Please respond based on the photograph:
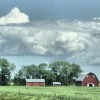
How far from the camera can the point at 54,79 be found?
502 ft

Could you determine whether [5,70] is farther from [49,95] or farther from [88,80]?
[49,95]

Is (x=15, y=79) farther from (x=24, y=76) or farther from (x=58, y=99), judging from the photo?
(x=58, y=99)

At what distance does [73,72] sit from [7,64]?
2706 centimetres

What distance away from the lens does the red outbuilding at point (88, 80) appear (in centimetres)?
13610

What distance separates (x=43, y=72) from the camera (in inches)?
6294

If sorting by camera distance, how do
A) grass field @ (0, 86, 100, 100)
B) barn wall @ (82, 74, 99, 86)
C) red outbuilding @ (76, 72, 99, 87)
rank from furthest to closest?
barn wall @ (82, 74, 99, 86)
red outbuilding @ (76, 72, 99, 87)
grass field @ (0, 86, 100, 100)

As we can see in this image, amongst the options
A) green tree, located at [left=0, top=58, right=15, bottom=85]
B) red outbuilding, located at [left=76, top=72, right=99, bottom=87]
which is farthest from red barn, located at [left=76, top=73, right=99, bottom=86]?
green tree, located at [left=0, top=58, right=15, bottom=85]

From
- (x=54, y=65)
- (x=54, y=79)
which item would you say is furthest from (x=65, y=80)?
(x=54, y=65)

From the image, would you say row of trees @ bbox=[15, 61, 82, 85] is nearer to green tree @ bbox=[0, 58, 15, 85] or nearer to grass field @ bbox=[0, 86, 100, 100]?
green tree @ bbox=[0, 58, 15, 85]

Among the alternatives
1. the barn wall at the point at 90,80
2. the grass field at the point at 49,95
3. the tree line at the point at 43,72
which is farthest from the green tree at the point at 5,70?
the grass field at the point at 49,95

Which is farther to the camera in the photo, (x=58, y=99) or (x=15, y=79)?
(x=15, y=79)

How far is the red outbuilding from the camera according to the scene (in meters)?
136

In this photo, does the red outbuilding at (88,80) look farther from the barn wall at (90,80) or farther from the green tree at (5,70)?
the green tree at (5,70)

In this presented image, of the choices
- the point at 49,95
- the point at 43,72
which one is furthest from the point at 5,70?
the point at 49,95
